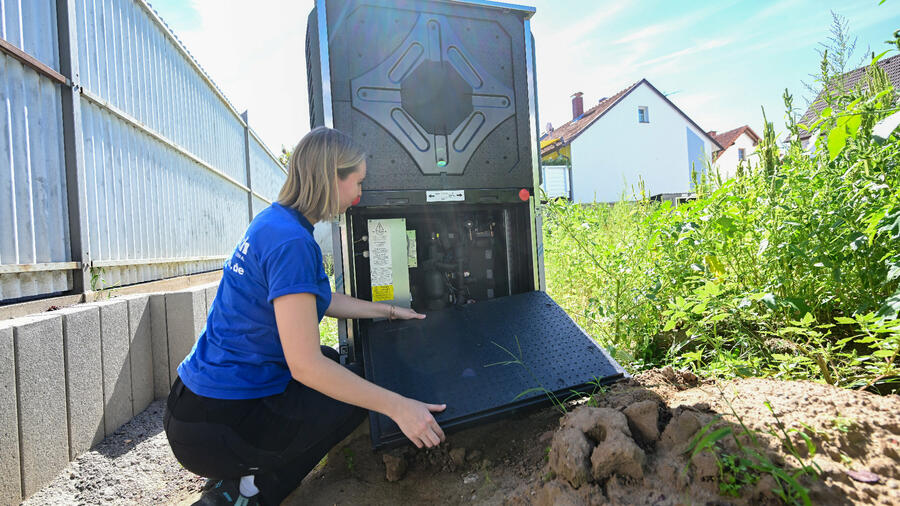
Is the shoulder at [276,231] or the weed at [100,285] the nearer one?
the shoulder at [276,231]

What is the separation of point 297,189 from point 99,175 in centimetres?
297

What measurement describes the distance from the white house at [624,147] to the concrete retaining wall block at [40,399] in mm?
22088

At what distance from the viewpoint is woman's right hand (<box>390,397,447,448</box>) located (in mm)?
1672

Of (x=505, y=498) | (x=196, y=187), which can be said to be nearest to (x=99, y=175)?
(x=196, y=187)

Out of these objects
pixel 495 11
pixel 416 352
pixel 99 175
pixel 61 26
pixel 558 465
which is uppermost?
pixel 61 26

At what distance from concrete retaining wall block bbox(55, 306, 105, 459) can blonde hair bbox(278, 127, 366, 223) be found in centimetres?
153

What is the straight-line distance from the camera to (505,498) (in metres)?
1.55

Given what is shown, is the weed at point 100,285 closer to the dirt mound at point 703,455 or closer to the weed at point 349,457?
the weed at point 349,457

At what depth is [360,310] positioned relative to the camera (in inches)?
97.6

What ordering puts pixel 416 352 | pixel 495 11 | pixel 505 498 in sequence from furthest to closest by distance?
pixel 495 11 < pixel 416 352 < pixel 505 498

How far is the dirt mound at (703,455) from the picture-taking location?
118 centimetres

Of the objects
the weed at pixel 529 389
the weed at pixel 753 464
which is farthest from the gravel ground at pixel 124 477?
the weed at pixel 753 464

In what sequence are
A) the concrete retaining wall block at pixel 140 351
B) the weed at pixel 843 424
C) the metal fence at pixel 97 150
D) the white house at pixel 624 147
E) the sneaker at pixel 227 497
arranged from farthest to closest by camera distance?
the white house at pixel 624 147
the concrete retaining wall block at pixel 140 351
the metal fence at pixel 97 150
the sneaker at pixel 227 497
the weed at pixel 843 424

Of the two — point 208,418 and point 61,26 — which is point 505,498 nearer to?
point 208,418
